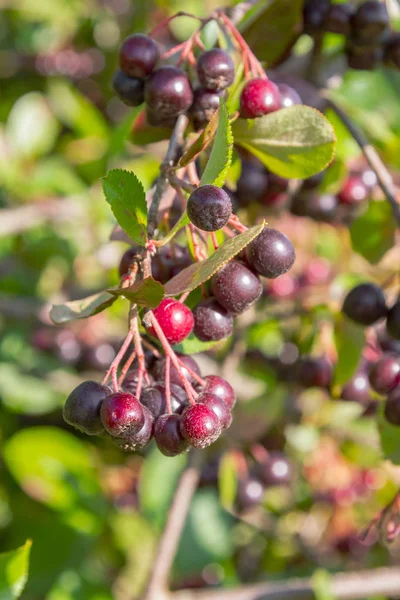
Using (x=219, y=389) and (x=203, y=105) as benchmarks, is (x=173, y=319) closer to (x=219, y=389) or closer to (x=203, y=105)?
(x=219, y=389)

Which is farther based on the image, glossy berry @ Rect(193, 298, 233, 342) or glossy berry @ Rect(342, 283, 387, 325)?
glossy berry @ Rect(342, 283, 387, 325)

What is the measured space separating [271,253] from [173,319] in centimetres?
17

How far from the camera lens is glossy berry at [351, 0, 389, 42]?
1.45 m

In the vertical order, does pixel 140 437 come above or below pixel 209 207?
below

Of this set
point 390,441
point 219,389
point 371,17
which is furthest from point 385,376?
point 371,17

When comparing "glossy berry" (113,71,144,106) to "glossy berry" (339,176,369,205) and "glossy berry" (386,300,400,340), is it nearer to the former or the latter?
"glossy berry" (386,300,400,340)

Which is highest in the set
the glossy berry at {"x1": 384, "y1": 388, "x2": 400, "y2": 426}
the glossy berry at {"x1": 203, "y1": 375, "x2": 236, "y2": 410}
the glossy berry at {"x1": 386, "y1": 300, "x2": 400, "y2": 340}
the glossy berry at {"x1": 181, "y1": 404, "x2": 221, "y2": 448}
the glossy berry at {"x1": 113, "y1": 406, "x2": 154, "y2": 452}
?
the glossy berry at {"x1": 181, "y1": 404, "x2": 221, "y2": 448}

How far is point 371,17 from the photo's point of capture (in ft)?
4.77

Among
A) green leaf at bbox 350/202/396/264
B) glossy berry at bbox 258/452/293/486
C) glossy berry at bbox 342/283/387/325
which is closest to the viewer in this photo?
glossy berry at bbox 342/283/387/325

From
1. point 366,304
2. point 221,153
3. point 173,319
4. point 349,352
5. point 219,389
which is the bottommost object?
point 349,352

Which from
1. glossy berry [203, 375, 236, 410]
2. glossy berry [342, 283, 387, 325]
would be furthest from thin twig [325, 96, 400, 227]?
glossy berry [203, 375, 236, 410]

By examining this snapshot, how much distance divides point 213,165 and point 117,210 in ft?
0.50

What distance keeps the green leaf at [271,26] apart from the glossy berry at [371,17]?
12 cm

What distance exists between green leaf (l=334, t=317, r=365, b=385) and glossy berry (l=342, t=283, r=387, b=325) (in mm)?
206
